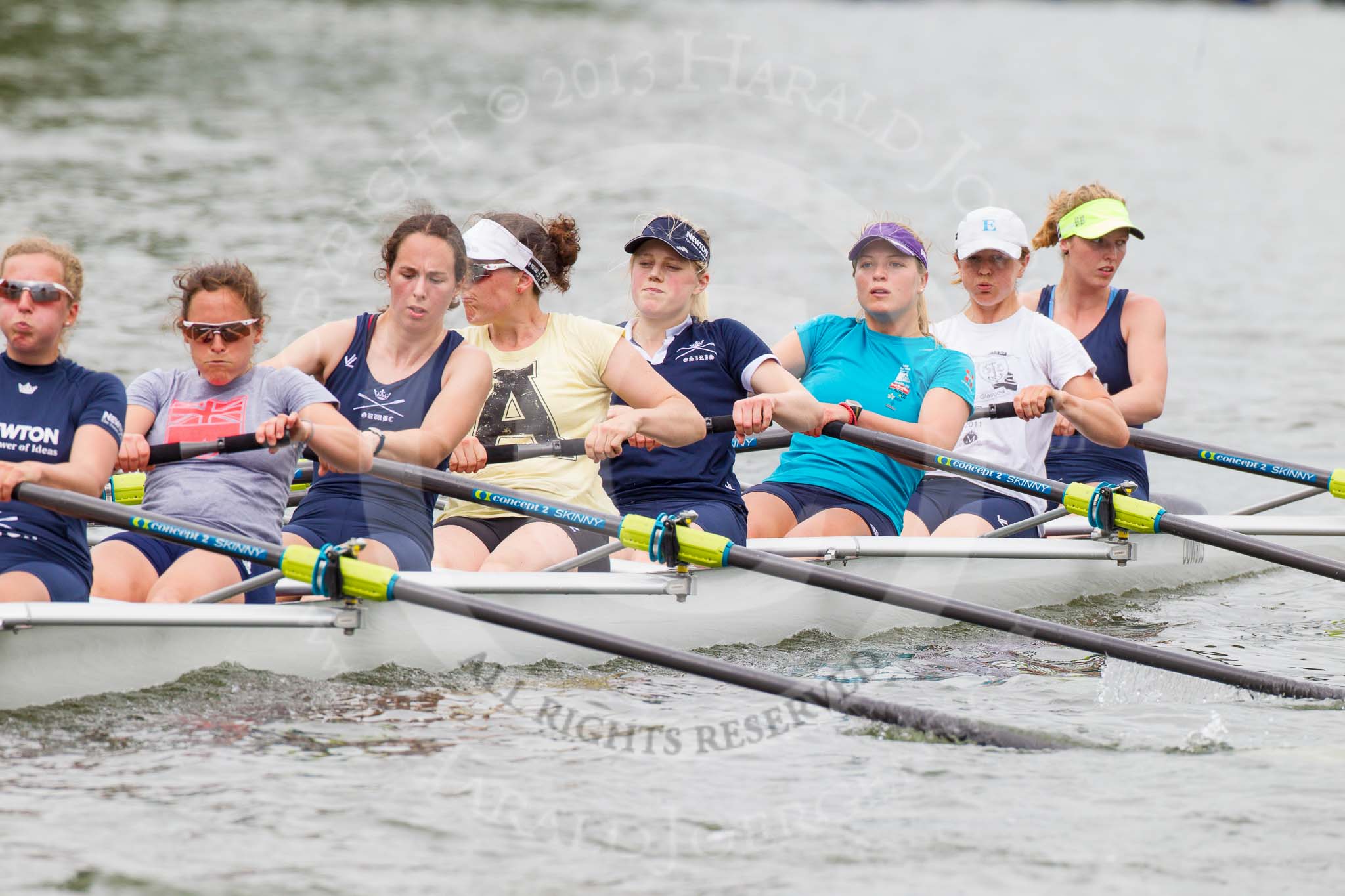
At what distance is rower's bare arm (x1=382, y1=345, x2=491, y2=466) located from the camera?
5.35 m

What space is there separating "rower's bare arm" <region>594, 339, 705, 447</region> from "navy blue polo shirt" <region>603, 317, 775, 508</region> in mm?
272

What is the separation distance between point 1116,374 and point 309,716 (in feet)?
13.5

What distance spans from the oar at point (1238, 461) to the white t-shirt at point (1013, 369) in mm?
412

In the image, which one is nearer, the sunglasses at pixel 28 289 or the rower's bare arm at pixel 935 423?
the sunglasses at pixel 28 289

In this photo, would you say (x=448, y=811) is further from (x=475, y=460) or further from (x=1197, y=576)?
(x=1197, y=576)

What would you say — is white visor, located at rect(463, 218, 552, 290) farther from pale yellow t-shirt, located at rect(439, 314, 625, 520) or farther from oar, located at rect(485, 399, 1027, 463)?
oar, located at rect(485, 399, 1027, 463)

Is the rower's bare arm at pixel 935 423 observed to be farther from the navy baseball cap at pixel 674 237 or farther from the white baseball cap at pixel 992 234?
the navy baseball cap at pixel 674 237

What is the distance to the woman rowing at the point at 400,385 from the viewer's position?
17.6ft

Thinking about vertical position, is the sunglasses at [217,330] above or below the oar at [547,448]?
above

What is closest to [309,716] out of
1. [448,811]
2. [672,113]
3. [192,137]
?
[448,811]

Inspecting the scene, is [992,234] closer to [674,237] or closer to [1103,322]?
[1103,322]

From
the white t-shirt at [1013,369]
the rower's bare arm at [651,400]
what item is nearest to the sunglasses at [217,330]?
the rower's bare arm at [651,400]

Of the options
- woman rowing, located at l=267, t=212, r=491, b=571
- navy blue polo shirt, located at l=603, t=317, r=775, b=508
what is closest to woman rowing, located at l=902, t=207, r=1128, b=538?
navy blue polo shirt, located at l=603, t=317, r=775, b=508

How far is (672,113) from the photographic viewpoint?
28469mm
